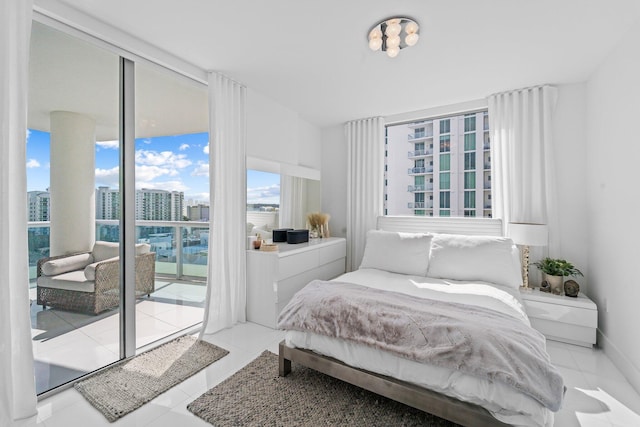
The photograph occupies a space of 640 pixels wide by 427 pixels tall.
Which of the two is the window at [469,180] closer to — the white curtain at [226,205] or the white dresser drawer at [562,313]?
the white dresser drawer at [562,313]

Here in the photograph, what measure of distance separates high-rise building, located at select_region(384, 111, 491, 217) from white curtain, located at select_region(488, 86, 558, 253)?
11.3 inches

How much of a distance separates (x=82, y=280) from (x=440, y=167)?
15.9 ft

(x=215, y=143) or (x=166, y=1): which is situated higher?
(x=166, y=1)

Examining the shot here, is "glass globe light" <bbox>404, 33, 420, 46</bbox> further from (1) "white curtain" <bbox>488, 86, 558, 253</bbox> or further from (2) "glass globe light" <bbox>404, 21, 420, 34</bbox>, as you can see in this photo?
(1) "white curtain" <bbox>488, 86, 558, 253</bbox>

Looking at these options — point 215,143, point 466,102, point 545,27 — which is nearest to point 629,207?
point 545,27

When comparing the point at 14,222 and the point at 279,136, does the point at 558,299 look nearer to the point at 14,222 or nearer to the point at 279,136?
the point at 279,136

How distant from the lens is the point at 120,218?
2246 mm

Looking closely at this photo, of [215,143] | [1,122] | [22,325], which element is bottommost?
[22,325]

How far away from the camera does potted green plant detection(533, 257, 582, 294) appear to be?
2762 mm

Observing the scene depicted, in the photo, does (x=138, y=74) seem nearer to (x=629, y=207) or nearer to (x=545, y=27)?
(x=545, y=27)

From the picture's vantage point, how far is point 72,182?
2.01 meters

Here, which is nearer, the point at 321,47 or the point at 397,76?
the point at 321,47

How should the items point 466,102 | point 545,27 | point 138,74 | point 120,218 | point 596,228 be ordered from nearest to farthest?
point 545,27, point 120,218, point 138,74, point 596,228, point 466,102

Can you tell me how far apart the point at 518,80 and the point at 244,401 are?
12.7 feet
